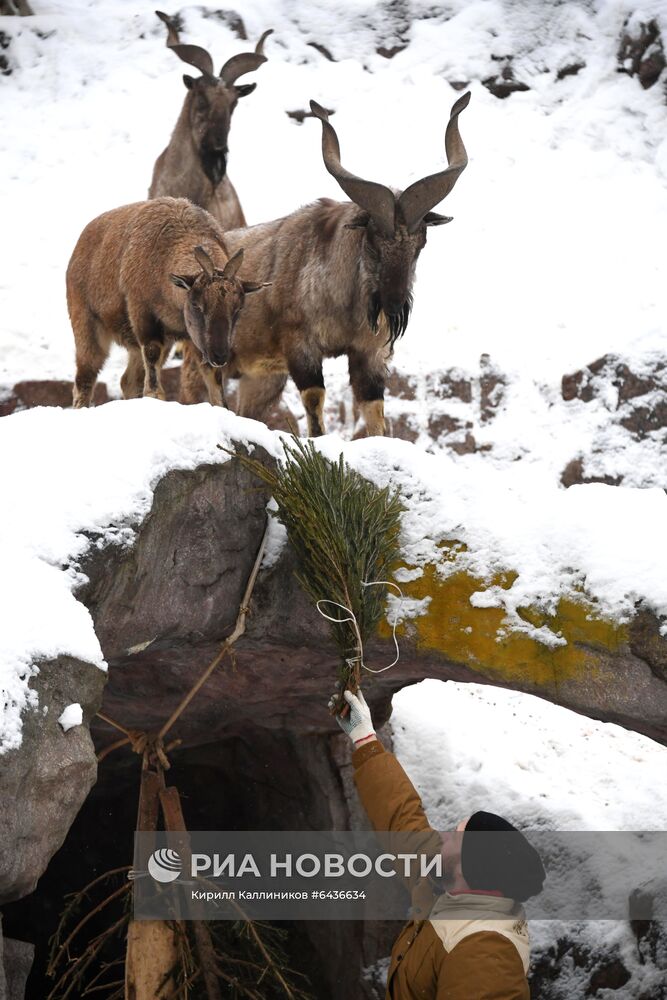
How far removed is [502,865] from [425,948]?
326mm

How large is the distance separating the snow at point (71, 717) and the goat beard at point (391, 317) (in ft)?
12.9

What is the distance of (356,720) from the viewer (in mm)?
3963

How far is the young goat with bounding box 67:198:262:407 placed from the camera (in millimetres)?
6723

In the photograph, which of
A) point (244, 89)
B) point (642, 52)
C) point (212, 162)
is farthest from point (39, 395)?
point (642, 52)

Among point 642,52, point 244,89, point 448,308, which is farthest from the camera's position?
point 642,52

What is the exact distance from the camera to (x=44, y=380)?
385 inches

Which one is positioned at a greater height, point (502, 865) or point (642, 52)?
point (502, 865)

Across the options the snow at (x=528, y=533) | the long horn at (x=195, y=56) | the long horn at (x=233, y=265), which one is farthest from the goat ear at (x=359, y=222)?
the long horn at (x=195, y=56)

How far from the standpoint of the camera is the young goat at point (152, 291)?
6.72 meters

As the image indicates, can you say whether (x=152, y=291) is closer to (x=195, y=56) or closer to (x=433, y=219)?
(x=433, y=219)

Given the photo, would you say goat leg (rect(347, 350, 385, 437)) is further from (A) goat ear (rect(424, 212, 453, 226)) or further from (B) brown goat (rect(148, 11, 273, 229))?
(B) brown goat (rect(148, 11, 273, 229))

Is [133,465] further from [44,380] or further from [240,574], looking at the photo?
[44,380]

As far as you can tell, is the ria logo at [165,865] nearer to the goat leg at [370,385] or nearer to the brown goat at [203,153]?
the goat leg at [370,385]

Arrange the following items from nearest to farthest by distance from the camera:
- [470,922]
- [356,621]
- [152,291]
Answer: [470,922] < [356,621] < [152,291]
